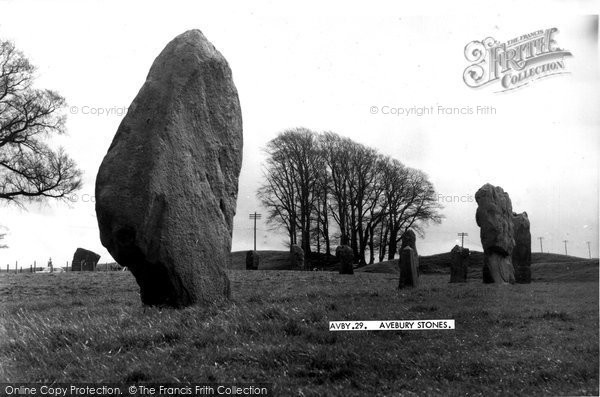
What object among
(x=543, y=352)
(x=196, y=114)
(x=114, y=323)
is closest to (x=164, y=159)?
(x=196, y=114)

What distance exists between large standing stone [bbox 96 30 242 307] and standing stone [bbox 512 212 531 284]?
6.21m

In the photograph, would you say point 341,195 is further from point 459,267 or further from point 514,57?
point 459,267

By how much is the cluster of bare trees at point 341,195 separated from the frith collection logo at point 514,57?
1835mm

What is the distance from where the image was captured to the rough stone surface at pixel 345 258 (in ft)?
33.6

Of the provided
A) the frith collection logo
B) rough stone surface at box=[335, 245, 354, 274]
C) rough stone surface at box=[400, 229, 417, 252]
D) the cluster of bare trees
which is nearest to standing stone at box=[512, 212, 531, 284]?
rough stone surface at box=[400, 229, 417, 252]

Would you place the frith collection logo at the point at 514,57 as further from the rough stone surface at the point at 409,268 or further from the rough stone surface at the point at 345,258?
the rough stone surface at the point at 409,268

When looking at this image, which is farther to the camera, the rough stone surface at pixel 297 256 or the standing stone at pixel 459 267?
the standing stone at pixel 459 267

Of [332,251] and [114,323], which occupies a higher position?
[332,251]

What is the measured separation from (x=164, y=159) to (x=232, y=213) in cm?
184

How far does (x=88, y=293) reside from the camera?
1383 centimetres

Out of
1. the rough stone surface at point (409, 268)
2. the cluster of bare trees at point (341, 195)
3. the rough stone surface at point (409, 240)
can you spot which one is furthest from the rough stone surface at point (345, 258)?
the rough stone surface at point (409, 268)

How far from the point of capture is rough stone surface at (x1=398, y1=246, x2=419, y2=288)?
40.3 feet

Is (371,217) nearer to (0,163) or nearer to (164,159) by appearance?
(164,159)

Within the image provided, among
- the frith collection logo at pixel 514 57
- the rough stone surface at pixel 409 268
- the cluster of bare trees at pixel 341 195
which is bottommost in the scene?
the rough stone surface at pixel 409 268
